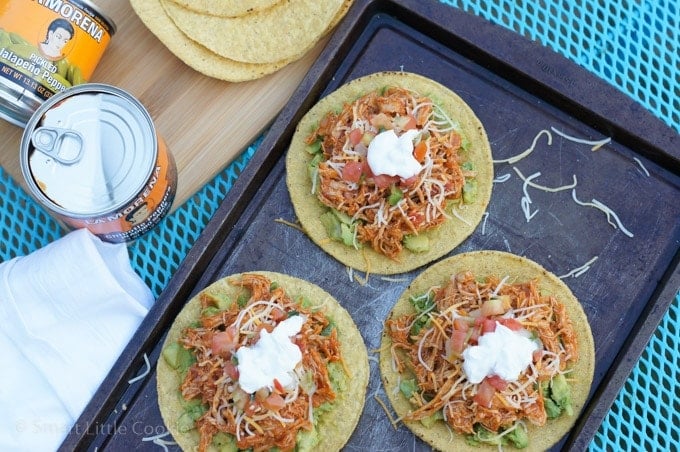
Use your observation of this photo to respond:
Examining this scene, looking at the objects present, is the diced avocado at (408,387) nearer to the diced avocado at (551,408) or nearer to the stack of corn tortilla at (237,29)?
the diced avocado at (551,408)

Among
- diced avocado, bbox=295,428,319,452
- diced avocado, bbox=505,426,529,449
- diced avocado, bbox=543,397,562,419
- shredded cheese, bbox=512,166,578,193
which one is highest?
shredded cheese, bbox=512,166,578,193

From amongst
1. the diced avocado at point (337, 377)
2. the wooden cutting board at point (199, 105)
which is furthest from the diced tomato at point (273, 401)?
the wooden cutting board at point (199, 105)

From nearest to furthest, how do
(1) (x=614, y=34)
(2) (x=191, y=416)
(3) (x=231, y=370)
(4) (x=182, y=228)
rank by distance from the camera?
1. (3) (x=231, y=370)
2. (2) (x=191, y=416)
3. (4) (x=182, y=228)
4. (1) (x=614, y=34)

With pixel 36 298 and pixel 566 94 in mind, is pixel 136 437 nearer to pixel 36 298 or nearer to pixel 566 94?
pixel 36 298

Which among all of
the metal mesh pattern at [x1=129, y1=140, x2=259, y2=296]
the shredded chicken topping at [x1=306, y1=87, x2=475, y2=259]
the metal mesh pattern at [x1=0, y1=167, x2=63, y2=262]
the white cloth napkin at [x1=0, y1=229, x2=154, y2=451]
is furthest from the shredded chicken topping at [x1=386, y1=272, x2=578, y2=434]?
the metal mesh pattern at [x1=0, y1=167, x2=63, y2=262]

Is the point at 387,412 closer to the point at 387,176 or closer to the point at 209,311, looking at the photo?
the point at 209,311

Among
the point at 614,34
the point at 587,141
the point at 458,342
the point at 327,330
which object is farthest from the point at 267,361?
the point at 614,34

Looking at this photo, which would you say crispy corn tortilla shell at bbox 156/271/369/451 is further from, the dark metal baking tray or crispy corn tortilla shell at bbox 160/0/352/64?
crispy corn tortilla shell at bbox 160/0/352/64
